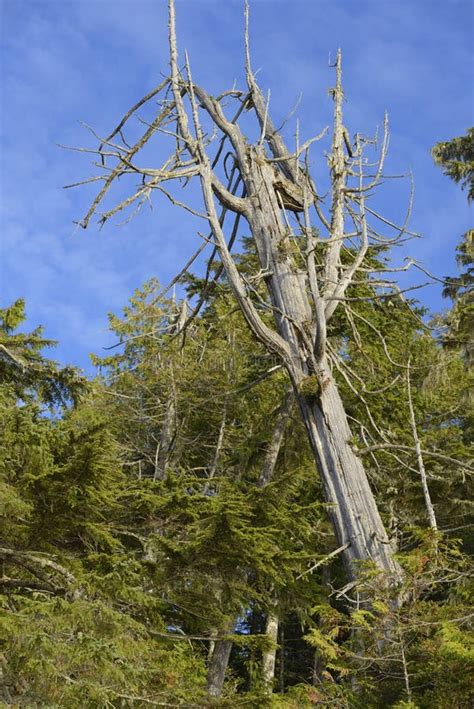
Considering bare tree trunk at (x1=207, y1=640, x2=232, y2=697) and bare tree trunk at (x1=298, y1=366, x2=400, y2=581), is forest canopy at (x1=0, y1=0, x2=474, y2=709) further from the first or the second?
bare tree trunk at (x1=207, y1=640, x2=232, y2=697)

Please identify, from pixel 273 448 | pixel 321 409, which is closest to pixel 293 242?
pixel 321 409

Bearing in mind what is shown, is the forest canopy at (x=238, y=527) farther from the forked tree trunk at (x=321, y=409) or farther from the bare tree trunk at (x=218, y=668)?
the bare tree trunk at (x=218, y=668)

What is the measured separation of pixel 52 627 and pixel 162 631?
2194 mm

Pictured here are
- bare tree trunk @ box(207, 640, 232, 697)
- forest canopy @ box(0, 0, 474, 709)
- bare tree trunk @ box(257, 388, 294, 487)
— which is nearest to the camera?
forest canopy @ box(0, 0, 474, 709)

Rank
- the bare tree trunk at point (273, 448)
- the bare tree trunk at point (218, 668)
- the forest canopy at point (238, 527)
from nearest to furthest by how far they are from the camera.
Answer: the forest canopy at point (238, 527) < the bare tree trunk at point (218, 668) < the bare tree trunk at point (273, 448)

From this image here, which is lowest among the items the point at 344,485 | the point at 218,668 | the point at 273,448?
the point at 218,668

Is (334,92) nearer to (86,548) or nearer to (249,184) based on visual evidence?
(249,184)

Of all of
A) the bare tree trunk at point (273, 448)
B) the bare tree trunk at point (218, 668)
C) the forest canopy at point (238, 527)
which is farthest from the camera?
the bare tree trunk at point (273, 448)

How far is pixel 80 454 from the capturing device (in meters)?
6.37

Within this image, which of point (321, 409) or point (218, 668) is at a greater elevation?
point (321, 409)

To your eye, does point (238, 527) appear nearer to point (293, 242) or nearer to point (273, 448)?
point (293, 242)

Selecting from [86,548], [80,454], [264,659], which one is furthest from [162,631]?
[264,659]

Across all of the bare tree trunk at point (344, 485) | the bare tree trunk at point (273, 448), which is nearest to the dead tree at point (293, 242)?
the bare tree trunk at point (344, 485)

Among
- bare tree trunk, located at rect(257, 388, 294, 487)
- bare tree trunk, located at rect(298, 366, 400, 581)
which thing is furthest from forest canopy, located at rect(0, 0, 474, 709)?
bare tree trunk, located at rect(257, 388, 294, 487)
